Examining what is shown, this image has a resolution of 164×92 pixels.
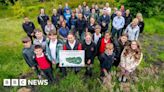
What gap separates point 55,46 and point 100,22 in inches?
162

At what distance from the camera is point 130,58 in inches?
372

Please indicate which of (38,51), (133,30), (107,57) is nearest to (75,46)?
(107,57)

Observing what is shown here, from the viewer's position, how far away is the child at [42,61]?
8.95 metres

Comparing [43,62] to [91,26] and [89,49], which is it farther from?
[91,26]

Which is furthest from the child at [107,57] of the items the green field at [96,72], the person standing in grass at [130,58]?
the person standing in grass at [130,58]

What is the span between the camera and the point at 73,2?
2823 centimetres

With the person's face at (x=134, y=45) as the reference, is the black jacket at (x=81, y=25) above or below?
below

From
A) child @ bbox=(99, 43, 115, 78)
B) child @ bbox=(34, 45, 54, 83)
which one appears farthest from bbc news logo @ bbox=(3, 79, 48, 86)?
child @ bbox=(99, 43, 115, 78)

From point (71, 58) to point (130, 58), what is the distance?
1.86 metres

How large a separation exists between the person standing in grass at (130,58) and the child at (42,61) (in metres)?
2.34

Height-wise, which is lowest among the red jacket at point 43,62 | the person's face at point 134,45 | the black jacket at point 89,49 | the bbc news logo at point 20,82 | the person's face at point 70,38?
the bbc news logo at point 20,82

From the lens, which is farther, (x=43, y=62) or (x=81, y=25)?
(x=81, y=25)

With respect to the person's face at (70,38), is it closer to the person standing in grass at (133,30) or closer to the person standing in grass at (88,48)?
the person standing in grass at (88,48)

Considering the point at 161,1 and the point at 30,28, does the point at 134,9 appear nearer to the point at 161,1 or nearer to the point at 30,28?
the point at 161,1
